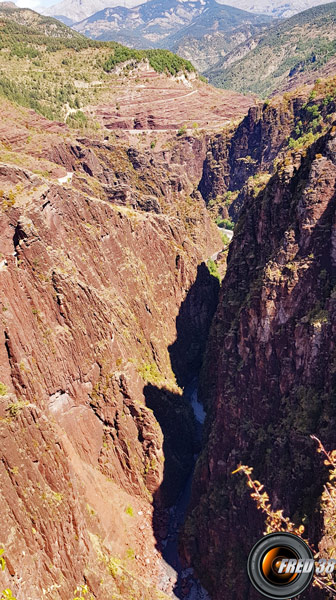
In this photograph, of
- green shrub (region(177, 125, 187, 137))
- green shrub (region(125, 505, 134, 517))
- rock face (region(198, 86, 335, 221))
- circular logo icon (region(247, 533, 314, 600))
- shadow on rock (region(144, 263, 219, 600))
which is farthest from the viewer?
green shrub (region(177, 125, 187, 137))

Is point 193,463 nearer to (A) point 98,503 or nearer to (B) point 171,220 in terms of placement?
(A) point 98,503

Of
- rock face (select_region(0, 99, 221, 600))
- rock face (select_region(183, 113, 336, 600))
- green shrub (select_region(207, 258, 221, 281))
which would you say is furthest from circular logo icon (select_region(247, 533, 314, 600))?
green shrub (select_region(207, 258, 221, 281))

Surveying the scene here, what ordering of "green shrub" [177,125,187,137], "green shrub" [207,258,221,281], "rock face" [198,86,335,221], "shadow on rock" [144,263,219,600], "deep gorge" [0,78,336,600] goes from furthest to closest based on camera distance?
"green shrub" [177,125,187,137] → "rock face" [198,86,335,221] → "green shrub" [207,258,221,281] → "shadow on rock" [144,263,219,600] → "deep gorge" [0,78,336,600]

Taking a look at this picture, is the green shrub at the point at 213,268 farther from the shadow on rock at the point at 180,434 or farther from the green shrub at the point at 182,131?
the green shrub at the point at 182,131

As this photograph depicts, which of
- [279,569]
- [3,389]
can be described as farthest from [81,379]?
[279,569]

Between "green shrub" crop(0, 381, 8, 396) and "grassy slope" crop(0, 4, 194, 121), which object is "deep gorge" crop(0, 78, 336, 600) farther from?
"grassy slope" crop(0, 4, 194, 121)

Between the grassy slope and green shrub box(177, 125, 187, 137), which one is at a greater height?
the grassy slope
